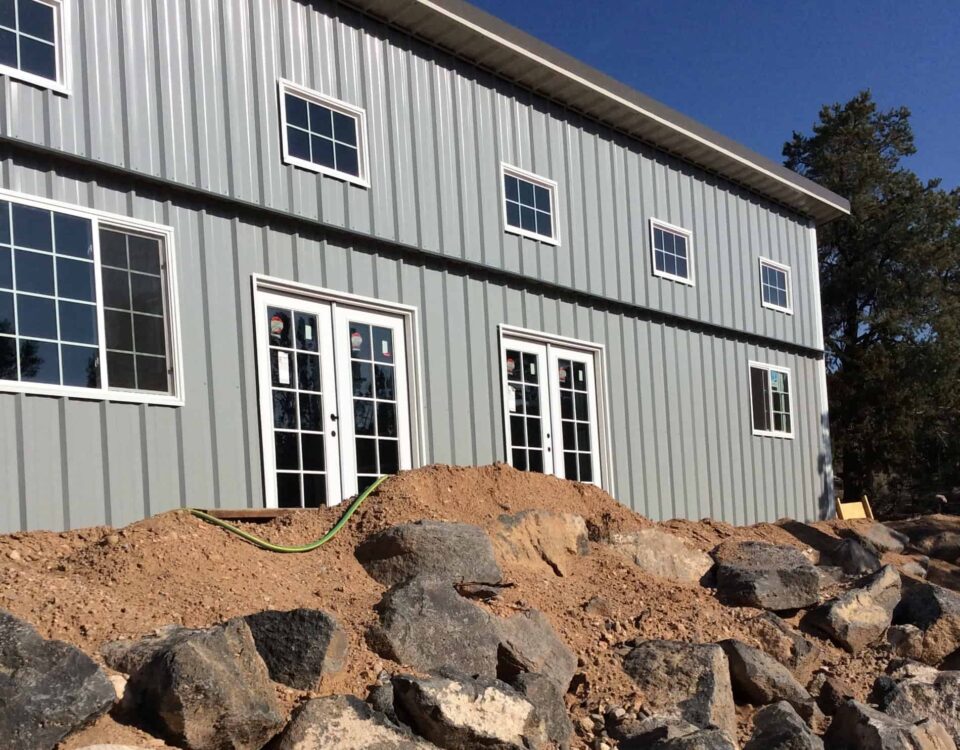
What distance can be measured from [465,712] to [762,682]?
2.90 meters

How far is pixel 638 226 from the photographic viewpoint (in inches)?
524

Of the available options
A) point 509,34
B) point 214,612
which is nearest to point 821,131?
point 509,34

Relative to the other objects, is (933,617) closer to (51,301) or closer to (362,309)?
(362,309)

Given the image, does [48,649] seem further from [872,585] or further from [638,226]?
[638,226]

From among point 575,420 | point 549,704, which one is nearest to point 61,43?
point 549,704

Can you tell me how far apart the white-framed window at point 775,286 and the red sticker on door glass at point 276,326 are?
881 centimetres

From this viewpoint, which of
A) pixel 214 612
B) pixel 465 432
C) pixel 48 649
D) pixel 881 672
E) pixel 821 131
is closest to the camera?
pixel 48 649

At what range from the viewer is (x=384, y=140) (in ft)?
33.1

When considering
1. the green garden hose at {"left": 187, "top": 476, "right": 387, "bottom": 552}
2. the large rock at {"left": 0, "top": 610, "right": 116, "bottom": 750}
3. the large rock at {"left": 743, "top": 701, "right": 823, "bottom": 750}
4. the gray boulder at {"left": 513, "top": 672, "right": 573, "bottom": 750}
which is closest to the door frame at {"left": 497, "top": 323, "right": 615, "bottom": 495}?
the green garden hose at {"left": 187, "top": 476, "right": 387, "bottom": 552}

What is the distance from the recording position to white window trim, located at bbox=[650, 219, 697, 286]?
13.5 m

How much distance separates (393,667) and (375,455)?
152 inches

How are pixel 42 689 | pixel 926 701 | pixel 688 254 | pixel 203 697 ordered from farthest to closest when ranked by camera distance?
pixel 688 254 → pixel 926 701 → pixel 203 697 → pixel 42 689

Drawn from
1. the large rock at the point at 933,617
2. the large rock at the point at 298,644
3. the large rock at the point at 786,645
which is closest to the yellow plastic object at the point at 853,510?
the large rock at the point at 933,617

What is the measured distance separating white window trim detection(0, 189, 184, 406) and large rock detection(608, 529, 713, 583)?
401 cm
